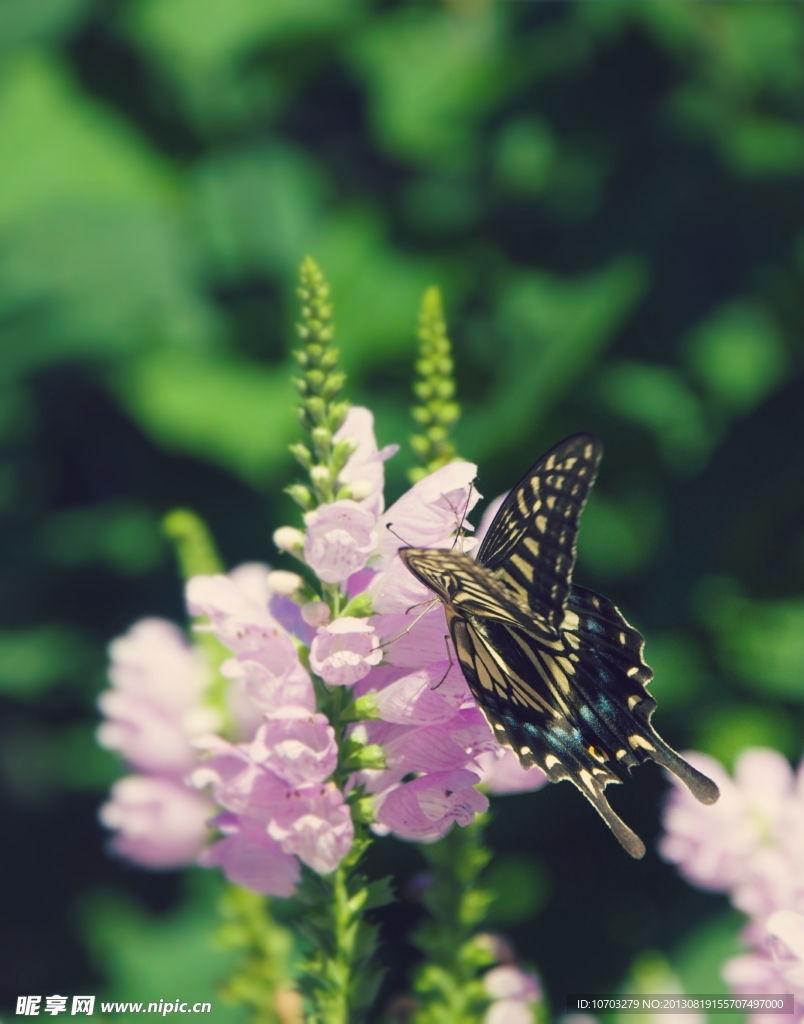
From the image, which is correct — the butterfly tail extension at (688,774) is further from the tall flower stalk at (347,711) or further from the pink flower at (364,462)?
the pink flower at (364,462)

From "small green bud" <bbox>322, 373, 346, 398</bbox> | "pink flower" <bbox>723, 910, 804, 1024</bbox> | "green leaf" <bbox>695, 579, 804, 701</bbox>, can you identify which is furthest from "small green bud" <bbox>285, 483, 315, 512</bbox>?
"green leaf" <bbox>695, 579, 804, 701</bbox>

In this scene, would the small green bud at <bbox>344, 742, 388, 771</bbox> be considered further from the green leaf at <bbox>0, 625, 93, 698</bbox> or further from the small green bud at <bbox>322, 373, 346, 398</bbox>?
the green leaf at <bbox>0, 625, 93, 698</bbox>

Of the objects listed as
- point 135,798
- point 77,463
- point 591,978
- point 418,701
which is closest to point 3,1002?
point 135,798

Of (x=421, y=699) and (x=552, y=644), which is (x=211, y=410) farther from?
(x=421, y=699)

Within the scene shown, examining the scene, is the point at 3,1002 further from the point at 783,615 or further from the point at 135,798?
the point at 783,615

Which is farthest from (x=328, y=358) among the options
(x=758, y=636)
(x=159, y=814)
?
(x=758, y=636)

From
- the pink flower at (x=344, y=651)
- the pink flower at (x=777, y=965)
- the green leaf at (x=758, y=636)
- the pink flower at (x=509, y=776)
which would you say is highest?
the green leaf at (x=758, y=636)

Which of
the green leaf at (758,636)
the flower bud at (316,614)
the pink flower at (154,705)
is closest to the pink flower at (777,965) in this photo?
the flower bud at (316,614)
